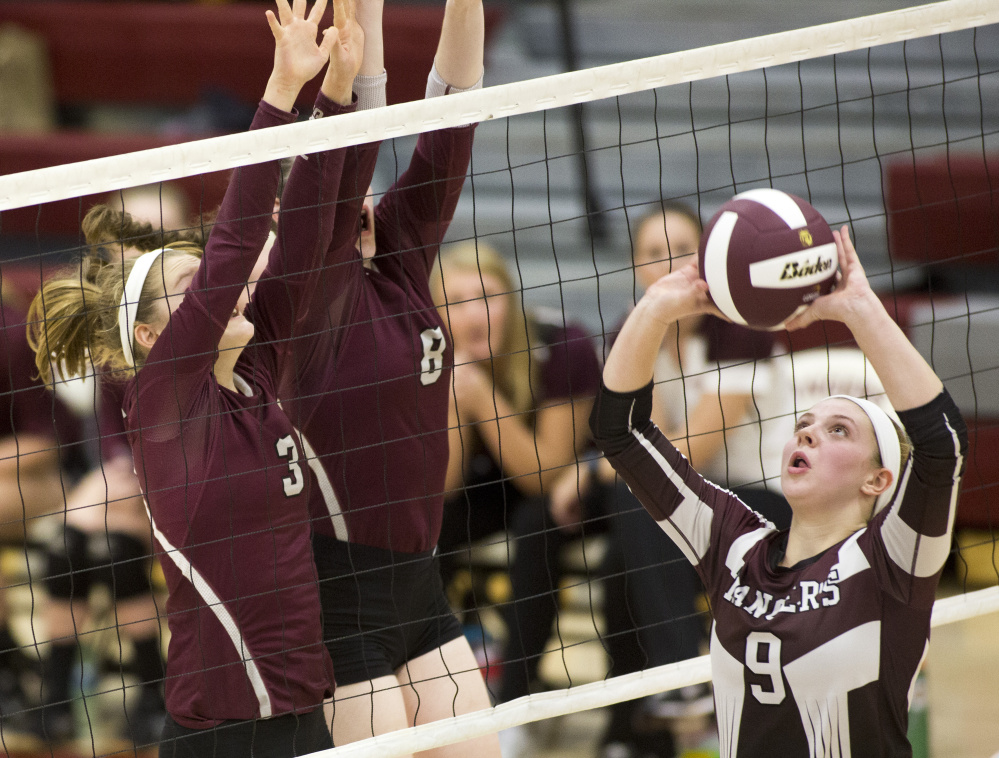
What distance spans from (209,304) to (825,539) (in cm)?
127

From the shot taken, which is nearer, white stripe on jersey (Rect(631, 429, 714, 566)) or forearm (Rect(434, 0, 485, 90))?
white stripe on jersey (Rect(631, 429, 714, 566))

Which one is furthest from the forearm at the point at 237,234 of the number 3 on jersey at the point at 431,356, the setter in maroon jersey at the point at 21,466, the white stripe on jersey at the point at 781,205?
the setter in maroon jersey at the point at 21,466

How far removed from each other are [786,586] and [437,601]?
94cm

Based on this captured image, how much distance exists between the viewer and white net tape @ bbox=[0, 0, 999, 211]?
8.53 feet

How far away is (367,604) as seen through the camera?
290cm

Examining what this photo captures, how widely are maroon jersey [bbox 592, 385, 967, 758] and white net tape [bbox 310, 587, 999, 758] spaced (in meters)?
0.54

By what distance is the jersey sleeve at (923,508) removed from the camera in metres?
2.19

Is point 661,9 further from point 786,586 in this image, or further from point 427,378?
point 786,586

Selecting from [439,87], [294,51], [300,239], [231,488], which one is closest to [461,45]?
[439,87]

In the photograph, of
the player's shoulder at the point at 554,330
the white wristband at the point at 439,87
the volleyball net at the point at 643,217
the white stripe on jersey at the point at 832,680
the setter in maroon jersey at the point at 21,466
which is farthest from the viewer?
the setter in maroon jersey at the point at 21,466

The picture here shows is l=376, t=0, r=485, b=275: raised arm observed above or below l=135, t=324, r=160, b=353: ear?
above

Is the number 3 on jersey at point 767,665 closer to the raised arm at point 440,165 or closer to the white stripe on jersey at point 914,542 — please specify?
the white stripe on jersey at point 914,542

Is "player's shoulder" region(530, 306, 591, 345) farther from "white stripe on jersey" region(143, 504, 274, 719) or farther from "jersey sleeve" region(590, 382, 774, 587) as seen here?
"white stripe on jersey" region(143, 504, 274, 719)

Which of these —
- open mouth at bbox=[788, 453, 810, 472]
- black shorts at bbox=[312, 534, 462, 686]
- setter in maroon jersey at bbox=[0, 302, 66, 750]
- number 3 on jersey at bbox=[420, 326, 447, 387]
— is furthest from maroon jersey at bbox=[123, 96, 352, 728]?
setter in maroon jersey at bbox=[0, 302, 66, 750]
